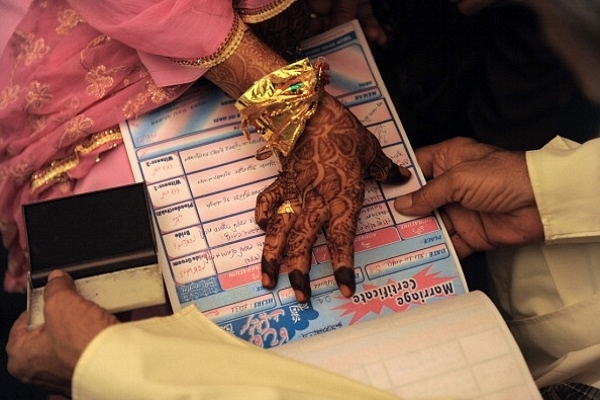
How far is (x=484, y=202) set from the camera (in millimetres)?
875

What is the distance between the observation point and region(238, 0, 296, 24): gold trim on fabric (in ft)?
2.79

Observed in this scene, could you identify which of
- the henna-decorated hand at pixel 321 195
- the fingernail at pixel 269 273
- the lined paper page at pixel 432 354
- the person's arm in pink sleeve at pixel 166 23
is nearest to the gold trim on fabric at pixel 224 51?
the person's arm in pink sleeve at pixel 166 23

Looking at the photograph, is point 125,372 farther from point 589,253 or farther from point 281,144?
point 589,253

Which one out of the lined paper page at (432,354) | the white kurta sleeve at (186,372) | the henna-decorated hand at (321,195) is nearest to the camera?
the white kurta sleeve at (186,372)

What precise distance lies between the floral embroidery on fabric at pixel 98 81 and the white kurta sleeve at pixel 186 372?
35 cm

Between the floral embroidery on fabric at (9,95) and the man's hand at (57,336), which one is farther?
the floral embroidery on fabric at (9,95)

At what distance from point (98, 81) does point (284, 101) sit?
25 centimetres

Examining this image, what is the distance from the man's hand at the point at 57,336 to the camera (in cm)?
65

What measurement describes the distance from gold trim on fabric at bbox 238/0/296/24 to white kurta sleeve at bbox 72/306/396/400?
42 cm

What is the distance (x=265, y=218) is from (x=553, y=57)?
47 cm

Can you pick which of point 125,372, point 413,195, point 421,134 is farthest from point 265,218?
point 421,134

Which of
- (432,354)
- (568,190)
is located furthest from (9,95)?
(568,190)

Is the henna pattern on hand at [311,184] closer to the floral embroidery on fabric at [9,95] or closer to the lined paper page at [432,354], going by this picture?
the lined paper page at [432,354]

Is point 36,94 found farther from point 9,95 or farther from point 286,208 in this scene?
point 286,208
